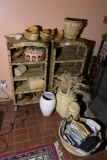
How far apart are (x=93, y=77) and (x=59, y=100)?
71 cm

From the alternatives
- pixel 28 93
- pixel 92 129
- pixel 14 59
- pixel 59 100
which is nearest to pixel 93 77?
pixel 59 100

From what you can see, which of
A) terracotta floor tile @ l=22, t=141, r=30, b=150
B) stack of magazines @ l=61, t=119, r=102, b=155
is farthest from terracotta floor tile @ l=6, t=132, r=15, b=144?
stack of magazines @ l=61, t=119, r=102, b=155

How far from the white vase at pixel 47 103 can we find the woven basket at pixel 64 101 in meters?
0.09

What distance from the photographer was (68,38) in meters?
1.89

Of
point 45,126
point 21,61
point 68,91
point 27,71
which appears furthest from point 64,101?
point 21,61

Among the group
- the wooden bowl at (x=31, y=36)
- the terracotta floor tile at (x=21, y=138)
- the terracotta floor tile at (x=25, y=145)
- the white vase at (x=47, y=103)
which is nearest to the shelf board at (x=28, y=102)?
the white vase at (x=47, y=103)

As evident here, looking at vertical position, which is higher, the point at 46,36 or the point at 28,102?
the point at 46,36

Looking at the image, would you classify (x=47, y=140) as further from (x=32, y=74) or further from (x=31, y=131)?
(x=32, y=74)

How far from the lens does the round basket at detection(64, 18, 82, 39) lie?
1714mm

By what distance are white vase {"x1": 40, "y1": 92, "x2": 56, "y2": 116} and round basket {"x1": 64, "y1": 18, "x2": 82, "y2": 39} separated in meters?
0.87

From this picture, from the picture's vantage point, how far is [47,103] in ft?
6.45

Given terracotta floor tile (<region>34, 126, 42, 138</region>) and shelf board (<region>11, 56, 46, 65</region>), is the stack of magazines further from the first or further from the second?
shelf board (<region>11, 56, 46, 65</region>)

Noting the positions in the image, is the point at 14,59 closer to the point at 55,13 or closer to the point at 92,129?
the point at 55,13

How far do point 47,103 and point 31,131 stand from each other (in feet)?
1.46
